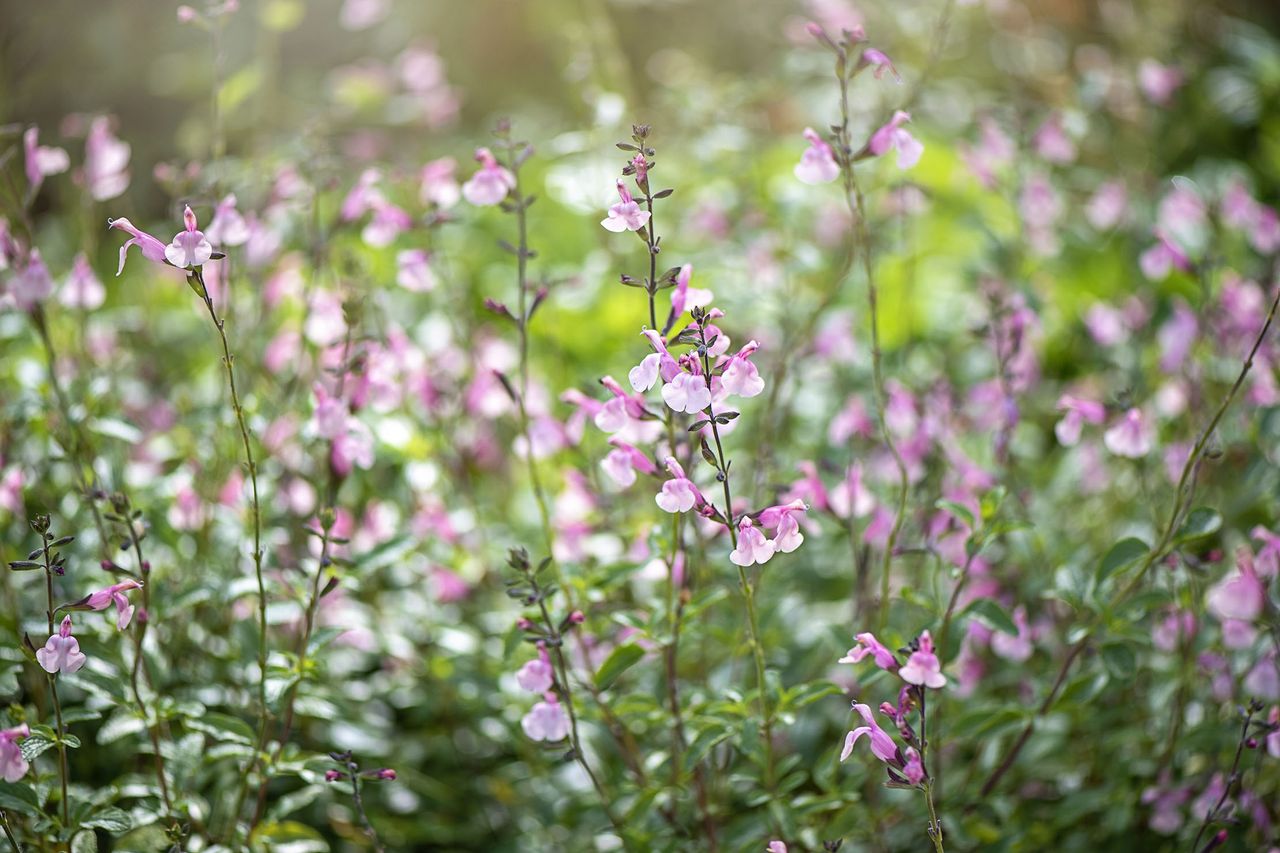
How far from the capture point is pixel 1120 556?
5.68ft

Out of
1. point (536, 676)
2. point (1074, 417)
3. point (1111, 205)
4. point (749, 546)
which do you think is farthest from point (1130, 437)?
point (1111, 205)

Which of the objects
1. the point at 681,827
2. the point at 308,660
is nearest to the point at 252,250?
the point at 308,660

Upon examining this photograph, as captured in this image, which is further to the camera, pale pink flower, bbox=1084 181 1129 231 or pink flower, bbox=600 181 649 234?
pale pink flower, bbox=1084 181 1129 231

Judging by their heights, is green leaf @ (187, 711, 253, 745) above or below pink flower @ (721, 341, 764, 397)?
below

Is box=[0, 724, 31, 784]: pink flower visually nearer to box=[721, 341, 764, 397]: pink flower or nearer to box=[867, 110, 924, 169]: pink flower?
box=[721, 341, 764, 397]: pink flower

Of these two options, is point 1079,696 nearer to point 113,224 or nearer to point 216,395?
point 113,224

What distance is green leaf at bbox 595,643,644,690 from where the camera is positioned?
1670 millimetres

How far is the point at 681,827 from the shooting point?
73.9 inches

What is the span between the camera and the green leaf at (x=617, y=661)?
1.67 m

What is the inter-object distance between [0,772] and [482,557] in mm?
1113

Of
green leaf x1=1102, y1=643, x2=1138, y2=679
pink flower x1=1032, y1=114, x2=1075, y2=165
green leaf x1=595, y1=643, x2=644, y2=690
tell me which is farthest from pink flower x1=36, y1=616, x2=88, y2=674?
pink flower x1=1032, y1=114, x2=1075, y2=165

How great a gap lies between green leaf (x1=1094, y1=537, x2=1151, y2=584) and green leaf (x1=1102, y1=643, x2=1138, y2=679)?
0.10 m

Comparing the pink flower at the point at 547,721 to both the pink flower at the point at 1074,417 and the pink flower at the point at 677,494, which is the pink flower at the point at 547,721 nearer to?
the pink flower at the point at 677,494

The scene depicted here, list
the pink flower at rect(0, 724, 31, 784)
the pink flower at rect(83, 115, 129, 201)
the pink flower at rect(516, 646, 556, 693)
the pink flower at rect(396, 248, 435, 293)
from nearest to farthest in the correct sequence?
1. the pink flower at rect(0, 724, 31, 784)
2. the pink flower at rect(516, 646, 556, 693)
3. the pink flower at rect(396, 248, 435, 293)
4. the pink flower at rect(83, 115, 129, 201)
